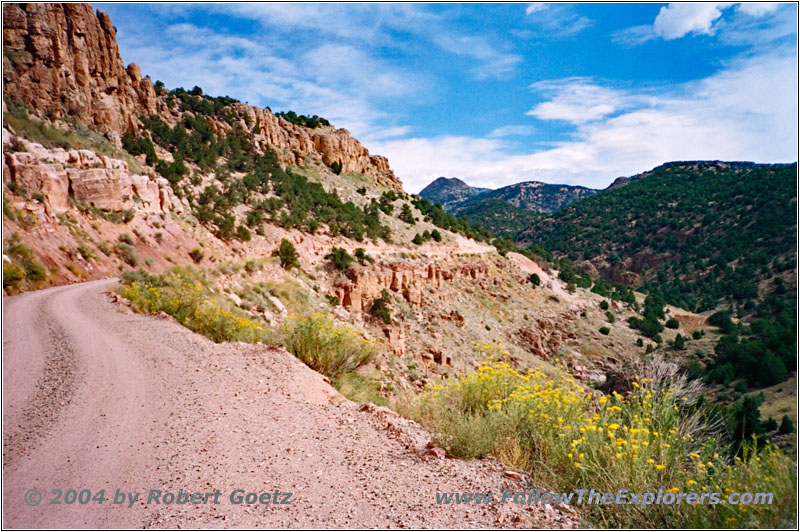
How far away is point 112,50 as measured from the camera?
105 ft

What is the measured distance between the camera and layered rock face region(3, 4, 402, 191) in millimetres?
25938

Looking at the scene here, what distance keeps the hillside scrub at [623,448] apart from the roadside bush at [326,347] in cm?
279

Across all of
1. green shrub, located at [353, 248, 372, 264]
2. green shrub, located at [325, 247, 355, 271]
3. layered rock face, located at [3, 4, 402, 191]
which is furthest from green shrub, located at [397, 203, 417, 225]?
layered rock face, located at [3, 4, 402, 191]

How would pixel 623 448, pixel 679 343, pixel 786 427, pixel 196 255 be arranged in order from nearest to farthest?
1. pixel 623 448
2. pixel 786 427
3. pixel 196 255
4. pixel 679 343

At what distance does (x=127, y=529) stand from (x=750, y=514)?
425 centimetres

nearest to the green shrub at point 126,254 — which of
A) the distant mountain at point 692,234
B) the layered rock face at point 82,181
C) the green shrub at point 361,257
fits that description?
the layered rock face at point 82,181

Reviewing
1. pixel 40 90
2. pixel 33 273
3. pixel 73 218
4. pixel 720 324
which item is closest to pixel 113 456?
pixel 33 273

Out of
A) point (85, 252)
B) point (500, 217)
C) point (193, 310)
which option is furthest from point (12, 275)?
point (500, 217)

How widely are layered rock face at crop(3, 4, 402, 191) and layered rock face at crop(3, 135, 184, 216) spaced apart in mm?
7752

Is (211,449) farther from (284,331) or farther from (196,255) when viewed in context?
(196,255)

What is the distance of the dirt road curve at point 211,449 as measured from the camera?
3.33 m

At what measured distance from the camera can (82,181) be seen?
19547mm

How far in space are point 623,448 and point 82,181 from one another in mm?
23409

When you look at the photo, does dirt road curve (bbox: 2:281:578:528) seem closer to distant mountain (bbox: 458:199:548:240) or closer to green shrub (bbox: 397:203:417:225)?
green shrub (bbox: 397:203:417:225)
